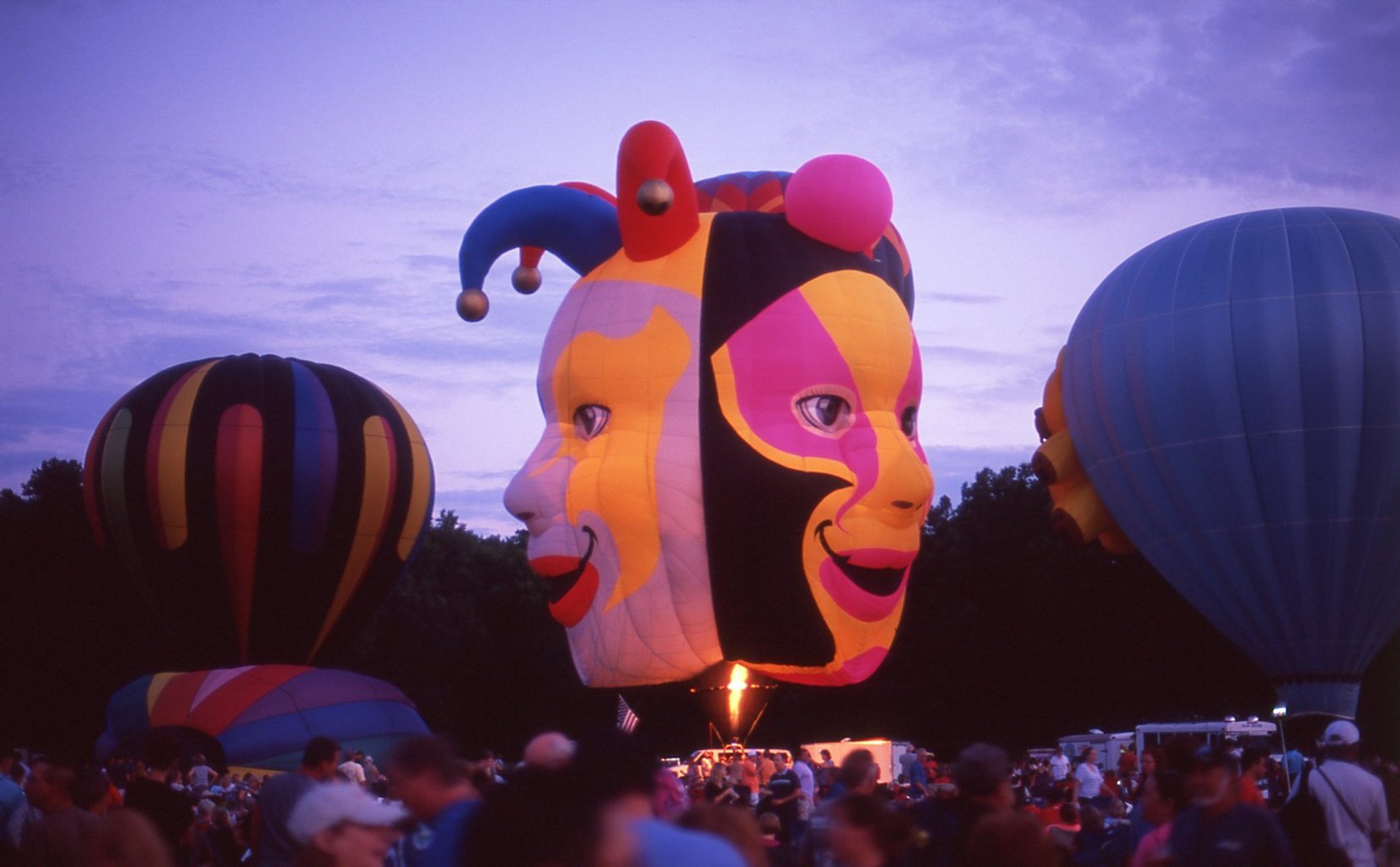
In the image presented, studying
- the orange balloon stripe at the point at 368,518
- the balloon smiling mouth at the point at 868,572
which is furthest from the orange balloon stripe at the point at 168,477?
the balloon smiling mouth at the point at 868,572

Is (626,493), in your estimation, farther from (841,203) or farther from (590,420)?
(841,203)

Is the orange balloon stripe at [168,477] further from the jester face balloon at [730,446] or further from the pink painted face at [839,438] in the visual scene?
the pink painted face at [839,438]

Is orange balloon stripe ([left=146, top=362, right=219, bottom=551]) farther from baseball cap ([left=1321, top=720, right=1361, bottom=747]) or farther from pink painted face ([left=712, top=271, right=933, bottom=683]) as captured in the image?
baseball cap ([left=1321, top=720, right=1361, bottom=747])

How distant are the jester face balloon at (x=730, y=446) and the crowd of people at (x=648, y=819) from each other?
19.5 ft

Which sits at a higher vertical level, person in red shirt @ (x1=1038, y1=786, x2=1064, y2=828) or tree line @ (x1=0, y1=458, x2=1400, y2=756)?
person in red shirt @ (x1=1038, y1=786, x2=1064, y2=828)

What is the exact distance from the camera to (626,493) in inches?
530

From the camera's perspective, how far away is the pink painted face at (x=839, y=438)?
1339 cm

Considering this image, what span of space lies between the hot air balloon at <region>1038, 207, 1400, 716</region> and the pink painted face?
3.32 metres

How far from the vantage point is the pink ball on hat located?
14.0 m

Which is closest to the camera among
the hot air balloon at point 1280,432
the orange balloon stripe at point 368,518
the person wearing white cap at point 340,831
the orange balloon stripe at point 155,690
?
the person wearing white cap at point 340,831

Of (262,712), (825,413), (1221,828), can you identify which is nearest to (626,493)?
(825,413)

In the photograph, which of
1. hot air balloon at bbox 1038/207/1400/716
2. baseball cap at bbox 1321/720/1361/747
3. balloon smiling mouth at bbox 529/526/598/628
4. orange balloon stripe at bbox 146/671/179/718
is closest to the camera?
baseball cap at bbox 1321/720/1361/747

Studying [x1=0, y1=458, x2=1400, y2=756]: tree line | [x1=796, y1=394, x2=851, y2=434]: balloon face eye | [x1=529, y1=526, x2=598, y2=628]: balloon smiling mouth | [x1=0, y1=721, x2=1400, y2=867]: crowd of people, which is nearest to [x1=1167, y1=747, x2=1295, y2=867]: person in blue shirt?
[x1=0, y1=721, x2=1400, y2=867]: crowd of people

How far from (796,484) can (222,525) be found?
737 cm
